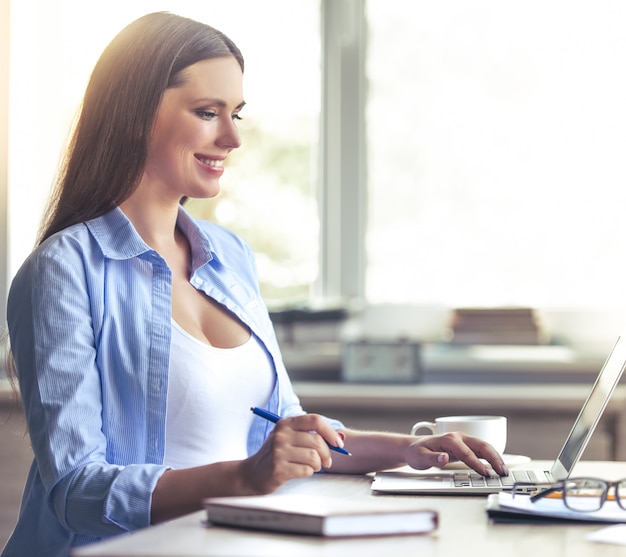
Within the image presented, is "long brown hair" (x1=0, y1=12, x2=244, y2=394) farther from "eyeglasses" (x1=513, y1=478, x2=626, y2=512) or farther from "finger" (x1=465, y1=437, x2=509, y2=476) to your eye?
"eyeglasses" (x1=513, y1=478, x2=626, y2=512)

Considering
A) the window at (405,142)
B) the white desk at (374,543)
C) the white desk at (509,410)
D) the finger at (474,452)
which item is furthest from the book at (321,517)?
the window at (405,142)

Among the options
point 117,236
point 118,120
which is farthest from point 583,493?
point 118,120

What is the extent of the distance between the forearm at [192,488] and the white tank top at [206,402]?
0.24 m

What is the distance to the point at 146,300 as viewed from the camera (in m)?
1.51

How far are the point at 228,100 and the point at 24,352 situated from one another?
1.76ft

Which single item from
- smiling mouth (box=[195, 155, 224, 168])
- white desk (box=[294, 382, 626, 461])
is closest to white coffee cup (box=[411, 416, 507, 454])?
smiling mouth (box=[195, 155, 224, 168])

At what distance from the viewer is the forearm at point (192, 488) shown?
1.21 meters

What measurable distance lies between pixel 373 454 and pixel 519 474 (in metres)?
0.23

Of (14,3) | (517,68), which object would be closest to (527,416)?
(517,68)

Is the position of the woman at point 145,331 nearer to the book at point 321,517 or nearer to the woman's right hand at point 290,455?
the woman's right hand at point 290,455

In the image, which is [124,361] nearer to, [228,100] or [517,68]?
[228,100]

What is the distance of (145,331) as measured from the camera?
1.48m

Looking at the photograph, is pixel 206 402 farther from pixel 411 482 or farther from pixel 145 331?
pixel 411 482

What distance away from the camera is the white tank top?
1.49m
